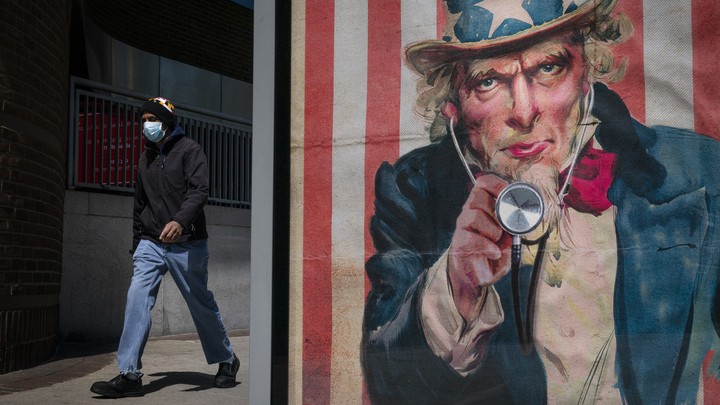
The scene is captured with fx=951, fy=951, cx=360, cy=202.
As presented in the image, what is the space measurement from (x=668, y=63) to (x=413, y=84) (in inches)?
40.5

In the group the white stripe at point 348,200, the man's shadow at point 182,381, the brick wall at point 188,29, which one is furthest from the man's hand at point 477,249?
the brick wall at point 188,29

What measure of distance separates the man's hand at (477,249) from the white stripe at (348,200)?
16.7 inches

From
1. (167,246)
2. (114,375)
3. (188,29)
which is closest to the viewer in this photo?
(167,246)

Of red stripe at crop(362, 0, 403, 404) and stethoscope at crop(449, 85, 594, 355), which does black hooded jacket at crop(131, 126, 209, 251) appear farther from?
stethoscope at crop(449, 85, 594, 355)

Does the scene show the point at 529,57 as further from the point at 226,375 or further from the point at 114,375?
the point at 114,375

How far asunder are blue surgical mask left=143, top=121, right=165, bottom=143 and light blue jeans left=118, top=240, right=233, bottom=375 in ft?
2.31

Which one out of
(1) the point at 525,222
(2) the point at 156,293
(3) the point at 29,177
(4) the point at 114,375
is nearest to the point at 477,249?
(1) the point at 525,222

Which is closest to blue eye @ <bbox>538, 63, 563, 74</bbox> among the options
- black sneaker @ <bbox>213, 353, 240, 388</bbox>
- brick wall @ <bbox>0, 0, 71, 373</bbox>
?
black sneaker @ <bbox>213, 353, 240, 388</bbox>

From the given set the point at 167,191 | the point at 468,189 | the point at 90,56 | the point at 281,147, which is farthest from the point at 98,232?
the point at 468,189

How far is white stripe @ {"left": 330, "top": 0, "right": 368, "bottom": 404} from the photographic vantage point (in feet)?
13.4

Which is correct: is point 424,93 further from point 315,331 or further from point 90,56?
point 90,56

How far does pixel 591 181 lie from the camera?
374 cm

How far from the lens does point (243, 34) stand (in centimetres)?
1570

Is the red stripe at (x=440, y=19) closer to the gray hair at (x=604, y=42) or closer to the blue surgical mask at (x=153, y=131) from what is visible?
the gray hair at (x=604, y=42)
